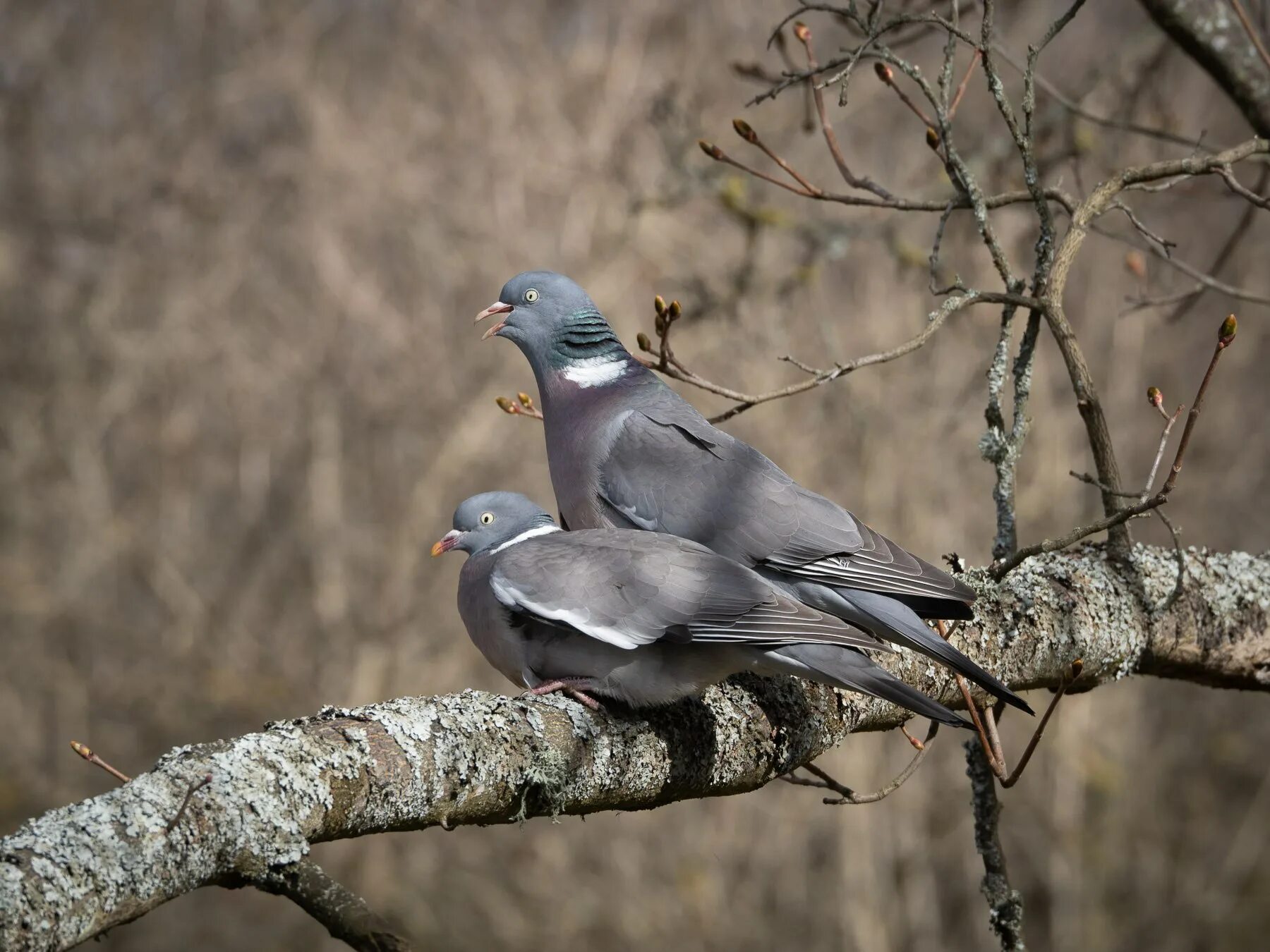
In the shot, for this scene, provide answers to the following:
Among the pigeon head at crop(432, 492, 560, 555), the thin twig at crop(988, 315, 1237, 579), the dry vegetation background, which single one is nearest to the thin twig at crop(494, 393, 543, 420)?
the pigeon head at crop(432, 492, 560, 555)

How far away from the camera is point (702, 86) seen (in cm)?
939

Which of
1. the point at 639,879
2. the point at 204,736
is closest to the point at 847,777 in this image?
the point at 639,879

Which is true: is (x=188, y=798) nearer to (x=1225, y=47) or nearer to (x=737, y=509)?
(x=737, y=509)

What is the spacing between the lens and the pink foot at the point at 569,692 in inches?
102

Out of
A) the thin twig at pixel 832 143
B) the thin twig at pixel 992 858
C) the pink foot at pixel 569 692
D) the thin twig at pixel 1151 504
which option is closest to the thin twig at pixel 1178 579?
the thin twig at pixel 1151 504

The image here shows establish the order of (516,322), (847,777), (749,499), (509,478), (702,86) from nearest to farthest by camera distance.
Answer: (749,499)
(516,322)
(847,777)
(509,478)
(702,86)

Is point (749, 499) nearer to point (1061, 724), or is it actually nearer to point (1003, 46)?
point (1003, 46)

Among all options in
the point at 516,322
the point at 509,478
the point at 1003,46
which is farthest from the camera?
the point at 509,478

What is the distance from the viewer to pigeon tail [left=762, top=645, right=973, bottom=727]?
252 cm

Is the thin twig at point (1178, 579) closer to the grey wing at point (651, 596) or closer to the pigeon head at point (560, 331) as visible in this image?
the grey wing at point (651, 596)

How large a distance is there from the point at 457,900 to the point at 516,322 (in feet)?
18.7

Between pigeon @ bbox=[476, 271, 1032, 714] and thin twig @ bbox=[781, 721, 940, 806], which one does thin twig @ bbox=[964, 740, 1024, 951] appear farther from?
pigeon @ bbox=[476, 271, 1032, 714]

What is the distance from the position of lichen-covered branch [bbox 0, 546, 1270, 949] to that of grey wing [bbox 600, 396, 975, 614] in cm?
23

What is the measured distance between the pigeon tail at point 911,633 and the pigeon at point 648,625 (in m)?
0.11
